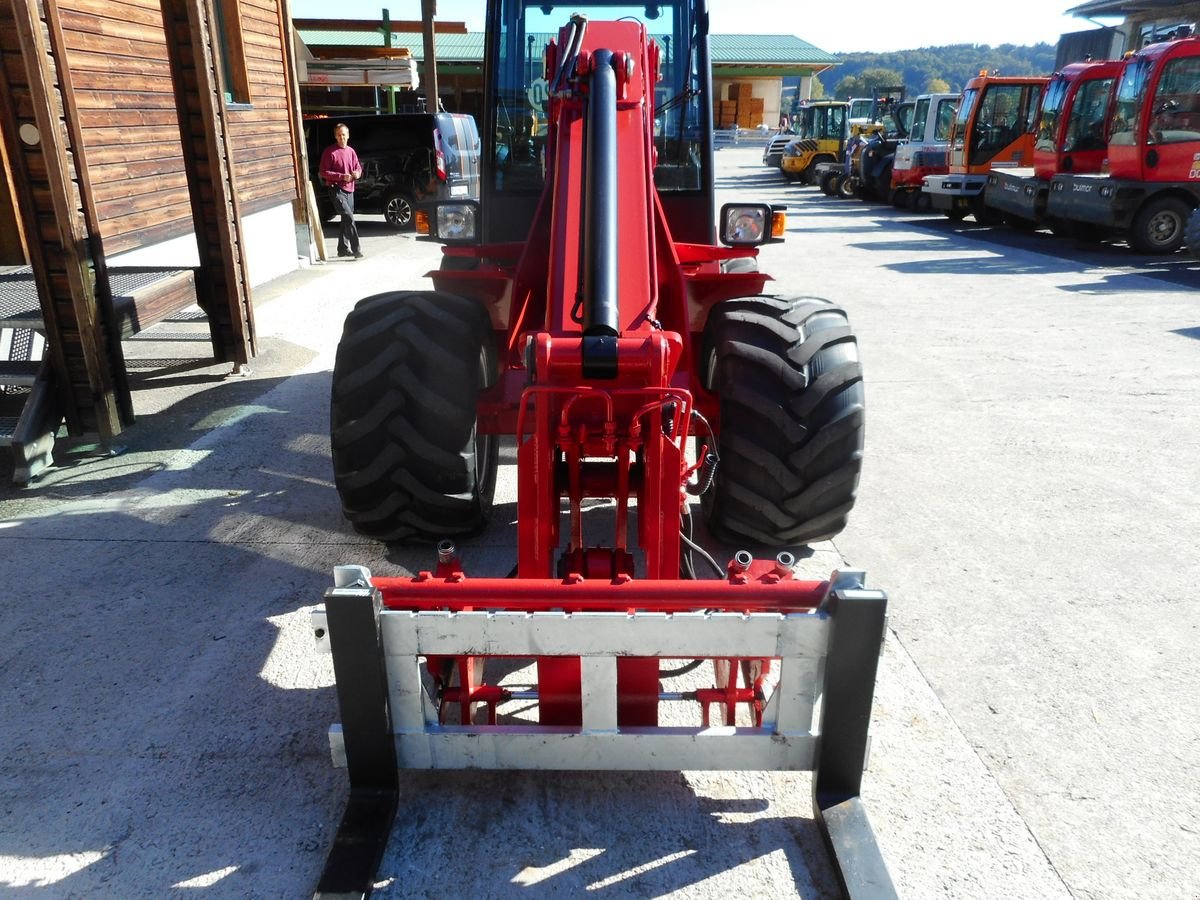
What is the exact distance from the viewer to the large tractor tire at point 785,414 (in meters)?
3.57

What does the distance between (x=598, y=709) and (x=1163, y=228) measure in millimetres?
14045

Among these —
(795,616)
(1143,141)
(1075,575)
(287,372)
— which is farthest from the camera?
(1143,141)

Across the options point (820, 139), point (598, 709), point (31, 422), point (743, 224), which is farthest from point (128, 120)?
point (820, 139)

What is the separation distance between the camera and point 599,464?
3.17m

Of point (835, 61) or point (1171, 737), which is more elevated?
point (835, 61)

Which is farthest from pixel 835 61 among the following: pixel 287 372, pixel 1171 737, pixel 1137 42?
pixel 1171 737

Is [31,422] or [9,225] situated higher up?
[9,225]

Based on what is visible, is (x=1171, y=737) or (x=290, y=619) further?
(x=290, y=619)

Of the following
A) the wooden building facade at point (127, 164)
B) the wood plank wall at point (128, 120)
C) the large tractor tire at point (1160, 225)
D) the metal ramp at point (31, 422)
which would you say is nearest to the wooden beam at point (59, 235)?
the wooden building facade at point (127, 164)

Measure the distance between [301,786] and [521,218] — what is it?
302cm

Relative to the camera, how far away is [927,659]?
3.39 m

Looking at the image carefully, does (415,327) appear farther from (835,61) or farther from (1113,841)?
(835,61)

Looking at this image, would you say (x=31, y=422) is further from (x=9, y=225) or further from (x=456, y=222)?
(x=9, y=225)

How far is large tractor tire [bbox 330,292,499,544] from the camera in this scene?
3725 millimetres
